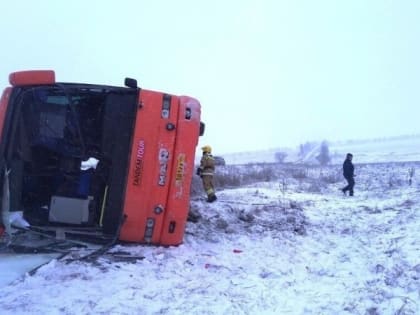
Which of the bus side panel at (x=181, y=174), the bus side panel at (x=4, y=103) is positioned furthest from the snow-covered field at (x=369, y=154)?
the bus side panel at (x=4, y=103)

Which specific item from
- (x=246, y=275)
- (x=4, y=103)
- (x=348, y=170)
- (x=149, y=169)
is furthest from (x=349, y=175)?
(x=4, y=103)

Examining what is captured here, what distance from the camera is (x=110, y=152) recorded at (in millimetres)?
7035

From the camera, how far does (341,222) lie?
9883 millimetres

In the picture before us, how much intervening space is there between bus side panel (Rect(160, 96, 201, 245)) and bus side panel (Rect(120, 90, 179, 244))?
0.09m

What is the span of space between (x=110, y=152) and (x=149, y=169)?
2.25 feet

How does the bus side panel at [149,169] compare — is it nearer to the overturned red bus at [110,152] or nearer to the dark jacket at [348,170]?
the overturned red bus at [110,152]

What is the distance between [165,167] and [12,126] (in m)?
2.13

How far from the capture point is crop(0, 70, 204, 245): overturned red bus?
671cm

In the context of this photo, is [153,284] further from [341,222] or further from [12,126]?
[341,222]

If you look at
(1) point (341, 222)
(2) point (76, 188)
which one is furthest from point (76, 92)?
(1) point (341, 222)

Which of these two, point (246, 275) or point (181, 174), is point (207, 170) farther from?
point (246, 275)

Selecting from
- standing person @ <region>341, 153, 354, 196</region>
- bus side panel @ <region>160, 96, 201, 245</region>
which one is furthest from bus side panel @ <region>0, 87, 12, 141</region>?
standing person @ <region>341, 153, 354, 196</region>

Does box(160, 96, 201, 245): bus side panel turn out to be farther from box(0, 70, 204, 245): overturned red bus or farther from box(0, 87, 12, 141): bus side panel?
box(0, 87, 12, 141): bus side panel

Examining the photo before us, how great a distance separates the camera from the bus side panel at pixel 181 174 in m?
6.87
